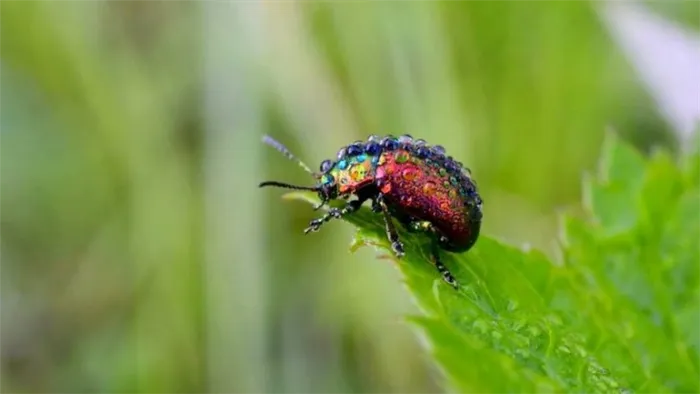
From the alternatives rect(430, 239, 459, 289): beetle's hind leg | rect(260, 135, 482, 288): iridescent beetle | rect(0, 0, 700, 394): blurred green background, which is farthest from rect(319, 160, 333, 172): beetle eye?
rect(0, 0, 700, 394): blurred green background

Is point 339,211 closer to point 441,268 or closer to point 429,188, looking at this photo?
point 429,188

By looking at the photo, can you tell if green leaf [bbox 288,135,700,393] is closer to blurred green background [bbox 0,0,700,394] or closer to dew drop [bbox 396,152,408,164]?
dew drop [bbox 396,152,408,164]

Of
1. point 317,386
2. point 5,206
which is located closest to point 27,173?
point 5,206

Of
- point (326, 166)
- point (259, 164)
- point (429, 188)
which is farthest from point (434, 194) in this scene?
point (259, 164)

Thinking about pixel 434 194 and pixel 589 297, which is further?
pixel 434 194

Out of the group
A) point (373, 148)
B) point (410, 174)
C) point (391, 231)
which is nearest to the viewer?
point (391, 231)

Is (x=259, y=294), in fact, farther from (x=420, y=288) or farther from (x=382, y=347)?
(x=420, y=288)

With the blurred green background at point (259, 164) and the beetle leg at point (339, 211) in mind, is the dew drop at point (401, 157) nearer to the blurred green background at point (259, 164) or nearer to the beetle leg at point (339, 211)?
the beetle leg at point (339, 211)
